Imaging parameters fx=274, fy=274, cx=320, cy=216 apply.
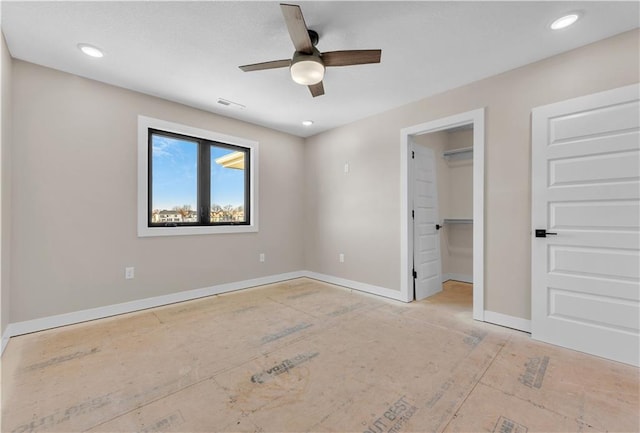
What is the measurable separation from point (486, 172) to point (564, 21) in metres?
1.28

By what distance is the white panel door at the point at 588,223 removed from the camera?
6.82 ft

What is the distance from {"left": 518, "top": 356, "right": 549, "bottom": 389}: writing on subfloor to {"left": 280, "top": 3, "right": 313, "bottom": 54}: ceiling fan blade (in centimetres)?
272

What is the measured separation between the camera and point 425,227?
12.6 ft

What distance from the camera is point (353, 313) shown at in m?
3.10

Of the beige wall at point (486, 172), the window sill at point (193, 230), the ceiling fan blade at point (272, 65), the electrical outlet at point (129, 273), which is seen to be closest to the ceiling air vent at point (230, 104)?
the ceiling fan blade at point (272, 65)

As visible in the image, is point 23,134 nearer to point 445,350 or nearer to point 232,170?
point 232,170

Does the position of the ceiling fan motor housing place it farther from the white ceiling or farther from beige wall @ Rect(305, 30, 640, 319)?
beige wall @ Rect(305, 30, 640, 319)

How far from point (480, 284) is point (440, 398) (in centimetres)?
158

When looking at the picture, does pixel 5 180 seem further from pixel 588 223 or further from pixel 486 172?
pixel 588 223

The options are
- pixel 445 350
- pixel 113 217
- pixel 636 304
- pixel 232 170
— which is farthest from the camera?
pixel 232 170

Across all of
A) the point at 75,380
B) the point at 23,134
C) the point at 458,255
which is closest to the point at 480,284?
the point at 458,255

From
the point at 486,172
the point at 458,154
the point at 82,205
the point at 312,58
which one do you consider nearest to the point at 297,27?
the point at 312,58

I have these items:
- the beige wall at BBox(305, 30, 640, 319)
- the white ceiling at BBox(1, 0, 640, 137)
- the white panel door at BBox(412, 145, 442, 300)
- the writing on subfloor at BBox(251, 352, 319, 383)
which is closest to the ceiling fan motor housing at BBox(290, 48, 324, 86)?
the white ceiling at BBox(1, 0, 640, 137)

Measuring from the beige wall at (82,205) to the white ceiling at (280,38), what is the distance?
276mm
